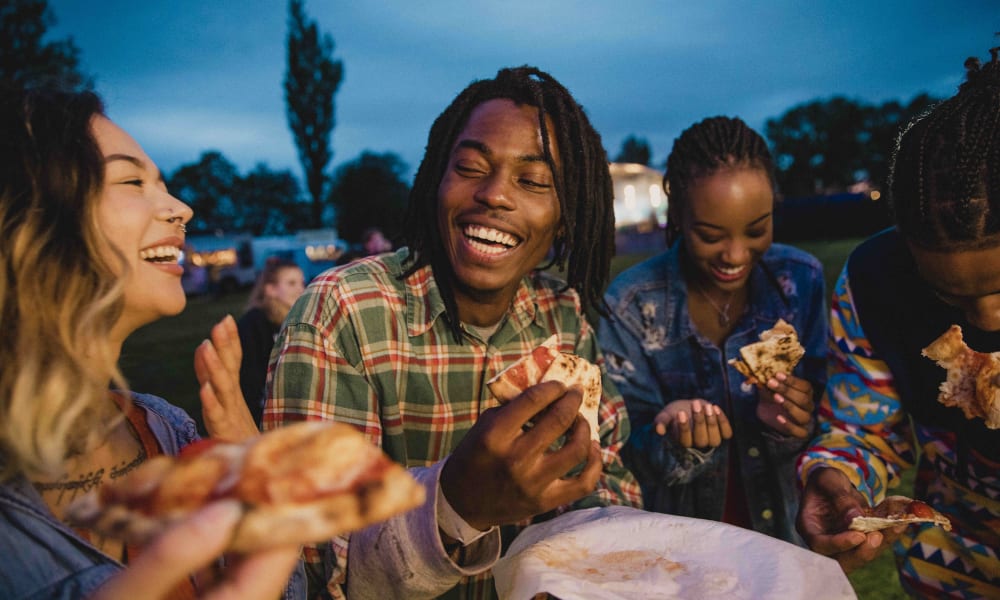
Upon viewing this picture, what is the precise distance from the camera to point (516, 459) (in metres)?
1.40

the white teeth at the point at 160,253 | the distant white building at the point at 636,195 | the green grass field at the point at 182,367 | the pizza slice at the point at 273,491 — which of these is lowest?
the green grass field at the point at 182,367

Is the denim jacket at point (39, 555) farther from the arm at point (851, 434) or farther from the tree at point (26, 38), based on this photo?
the tree at point (26, 38)

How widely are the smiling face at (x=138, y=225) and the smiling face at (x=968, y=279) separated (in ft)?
7.26

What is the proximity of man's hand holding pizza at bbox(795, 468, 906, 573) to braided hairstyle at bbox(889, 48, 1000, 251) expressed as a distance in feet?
2.85

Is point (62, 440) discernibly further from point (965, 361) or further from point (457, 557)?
point (965, 361)

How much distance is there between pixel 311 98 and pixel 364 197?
33.9ft

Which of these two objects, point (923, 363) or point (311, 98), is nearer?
point (923, 363)

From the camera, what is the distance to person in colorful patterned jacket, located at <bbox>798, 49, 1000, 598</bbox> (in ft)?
5.65

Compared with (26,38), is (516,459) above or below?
below

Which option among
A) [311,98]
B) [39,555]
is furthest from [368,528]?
[311,98]

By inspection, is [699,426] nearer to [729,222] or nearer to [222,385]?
[729,222]

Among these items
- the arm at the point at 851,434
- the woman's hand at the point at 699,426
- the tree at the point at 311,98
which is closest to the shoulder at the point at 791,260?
the arm at the point at 851,434

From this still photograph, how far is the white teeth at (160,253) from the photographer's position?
1.41 metres

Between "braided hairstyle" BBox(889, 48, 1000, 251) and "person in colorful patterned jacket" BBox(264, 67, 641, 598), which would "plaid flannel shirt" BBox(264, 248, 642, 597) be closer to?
"person in colorful patterned jacket" BBox(264, 67, 641, 598)
